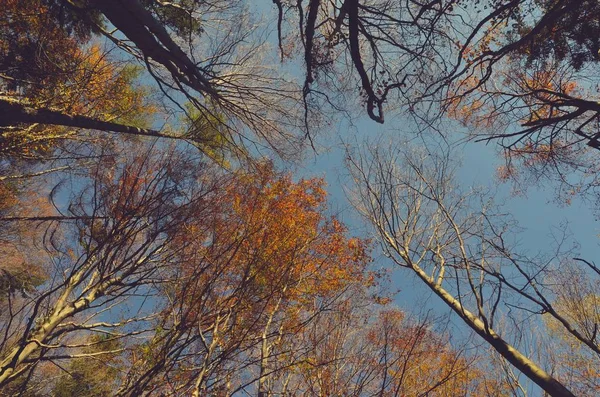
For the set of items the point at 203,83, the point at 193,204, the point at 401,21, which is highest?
the point at 203,83

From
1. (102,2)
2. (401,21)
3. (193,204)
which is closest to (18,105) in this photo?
(102,2)

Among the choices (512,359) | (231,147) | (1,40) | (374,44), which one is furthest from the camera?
(1,40)

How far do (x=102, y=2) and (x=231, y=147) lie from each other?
9.07 ft

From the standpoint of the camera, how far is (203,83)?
15.0ft

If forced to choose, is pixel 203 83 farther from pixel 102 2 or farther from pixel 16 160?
pixel 16 160

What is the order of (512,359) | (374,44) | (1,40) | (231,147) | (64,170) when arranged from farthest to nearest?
(64,170) < (1,40) < (231,147) < (374,44) < (512,359)

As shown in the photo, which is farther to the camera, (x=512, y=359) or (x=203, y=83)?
(x=203, y=83)

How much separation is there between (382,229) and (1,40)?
9.83m

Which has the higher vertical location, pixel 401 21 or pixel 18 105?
pixel 18 105

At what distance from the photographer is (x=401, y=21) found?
173 inches

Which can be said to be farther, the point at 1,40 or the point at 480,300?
the point at 1,40

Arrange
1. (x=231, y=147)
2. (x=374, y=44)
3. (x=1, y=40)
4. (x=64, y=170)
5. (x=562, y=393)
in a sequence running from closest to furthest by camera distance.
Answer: (x=562, y=393)
(x=374, y=44)
(x=231, y=147)
(x=1, y=40)
(x=64, y=170)

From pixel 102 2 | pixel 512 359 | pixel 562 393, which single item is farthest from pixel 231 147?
pixel 562 393

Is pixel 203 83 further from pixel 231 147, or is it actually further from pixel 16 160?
pixel 16 160
